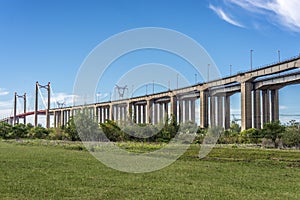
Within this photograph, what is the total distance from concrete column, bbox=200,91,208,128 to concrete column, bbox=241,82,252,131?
1279 cm

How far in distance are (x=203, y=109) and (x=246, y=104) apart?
15131mm

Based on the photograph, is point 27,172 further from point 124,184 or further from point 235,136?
point 235,136

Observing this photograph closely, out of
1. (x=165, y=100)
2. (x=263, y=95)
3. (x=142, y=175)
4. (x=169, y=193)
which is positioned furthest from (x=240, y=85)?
(x=169, y=193)

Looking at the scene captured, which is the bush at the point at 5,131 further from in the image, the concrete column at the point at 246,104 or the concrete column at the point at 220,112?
the concrete column at the point at 246,104

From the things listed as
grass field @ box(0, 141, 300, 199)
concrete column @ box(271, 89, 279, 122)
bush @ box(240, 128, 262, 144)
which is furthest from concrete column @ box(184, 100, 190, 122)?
grass field @ box(0, 141, 300, 199)

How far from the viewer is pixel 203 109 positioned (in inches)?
3344

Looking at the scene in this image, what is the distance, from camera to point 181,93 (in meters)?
92.8

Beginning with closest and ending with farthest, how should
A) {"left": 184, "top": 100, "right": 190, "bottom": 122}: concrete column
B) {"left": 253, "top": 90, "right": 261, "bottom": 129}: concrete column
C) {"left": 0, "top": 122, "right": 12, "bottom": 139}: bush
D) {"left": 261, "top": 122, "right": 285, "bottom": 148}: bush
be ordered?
{"left": 261, "top": 122, "right": 285, "bottom": 148}: bush, {"left": 253, "top": 90, "right": 261, "bottom": 129}: concrete column, {"left": 0, "top": 122, "right": 12, "bottom": 139}: bush, {"left": 184, "top": 100, "right": 190, "bottom": 122}: concrete column

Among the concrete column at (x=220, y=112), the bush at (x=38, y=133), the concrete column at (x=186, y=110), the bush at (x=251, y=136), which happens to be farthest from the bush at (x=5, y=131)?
the bush at (x=251, y=136)

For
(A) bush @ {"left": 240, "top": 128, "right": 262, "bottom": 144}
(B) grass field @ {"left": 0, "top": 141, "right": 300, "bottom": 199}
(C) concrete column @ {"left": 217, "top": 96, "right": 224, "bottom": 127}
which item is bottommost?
(B) grass field @ {"left": 0, "top": 141, "right": 300, "bottom": 199}

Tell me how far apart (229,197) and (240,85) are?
64393 mm

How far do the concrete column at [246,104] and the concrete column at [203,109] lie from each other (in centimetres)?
1279

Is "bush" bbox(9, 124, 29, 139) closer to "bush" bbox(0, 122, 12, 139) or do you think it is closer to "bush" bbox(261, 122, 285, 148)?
"bush" bbox(0, 122, 12, 139)

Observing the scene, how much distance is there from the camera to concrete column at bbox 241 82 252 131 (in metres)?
70.9
